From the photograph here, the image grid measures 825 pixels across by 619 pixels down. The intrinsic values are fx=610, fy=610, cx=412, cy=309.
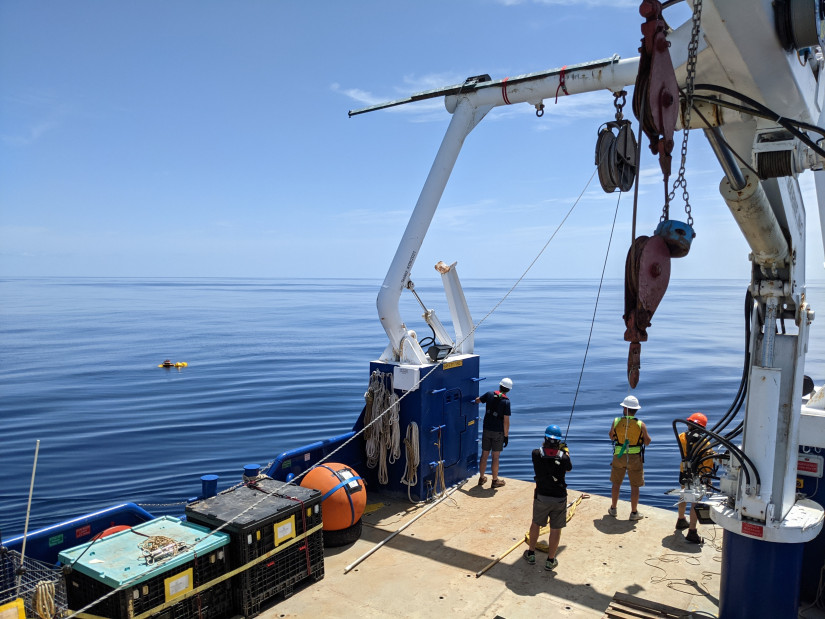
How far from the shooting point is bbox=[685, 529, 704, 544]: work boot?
703 cm

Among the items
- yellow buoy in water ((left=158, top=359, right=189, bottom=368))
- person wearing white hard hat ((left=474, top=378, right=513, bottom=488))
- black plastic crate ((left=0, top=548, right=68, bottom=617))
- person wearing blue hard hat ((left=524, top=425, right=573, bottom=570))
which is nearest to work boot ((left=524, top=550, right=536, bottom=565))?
person wearing blue hard hat ((left=524, top=425, right=573, bottom=570))

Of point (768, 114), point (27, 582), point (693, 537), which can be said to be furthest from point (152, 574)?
point (693, 537)

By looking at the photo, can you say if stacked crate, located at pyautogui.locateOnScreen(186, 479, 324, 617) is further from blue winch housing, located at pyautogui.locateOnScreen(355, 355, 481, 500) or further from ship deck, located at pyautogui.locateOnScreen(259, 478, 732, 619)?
blue winch housing, located at pyautogui.locateOnScreen(355, 355, 481, 500)

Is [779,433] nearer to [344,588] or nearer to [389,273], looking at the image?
[344,588]

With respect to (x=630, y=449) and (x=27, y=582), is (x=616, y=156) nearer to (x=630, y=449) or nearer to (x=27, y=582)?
(x=630, y=449)

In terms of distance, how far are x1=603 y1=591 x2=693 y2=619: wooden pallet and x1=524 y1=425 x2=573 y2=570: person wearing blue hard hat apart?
1.05 m

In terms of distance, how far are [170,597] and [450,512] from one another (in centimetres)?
398

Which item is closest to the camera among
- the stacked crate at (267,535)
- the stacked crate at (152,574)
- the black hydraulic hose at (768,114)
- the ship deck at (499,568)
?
the black hydraulic hose at (768,114)

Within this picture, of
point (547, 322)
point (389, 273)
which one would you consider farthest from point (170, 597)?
point (547, 322)

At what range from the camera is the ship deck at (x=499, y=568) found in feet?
18.5

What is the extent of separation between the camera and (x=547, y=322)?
55250mm

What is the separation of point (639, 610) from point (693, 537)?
2124 mm

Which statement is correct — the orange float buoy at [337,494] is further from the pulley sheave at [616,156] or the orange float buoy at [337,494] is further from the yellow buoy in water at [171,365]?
the yellow buoy in water at [171,365]

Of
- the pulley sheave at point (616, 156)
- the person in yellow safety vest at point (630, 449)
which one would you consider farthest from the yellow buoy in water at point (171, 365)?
the pulley sheave at point (616, 156)
